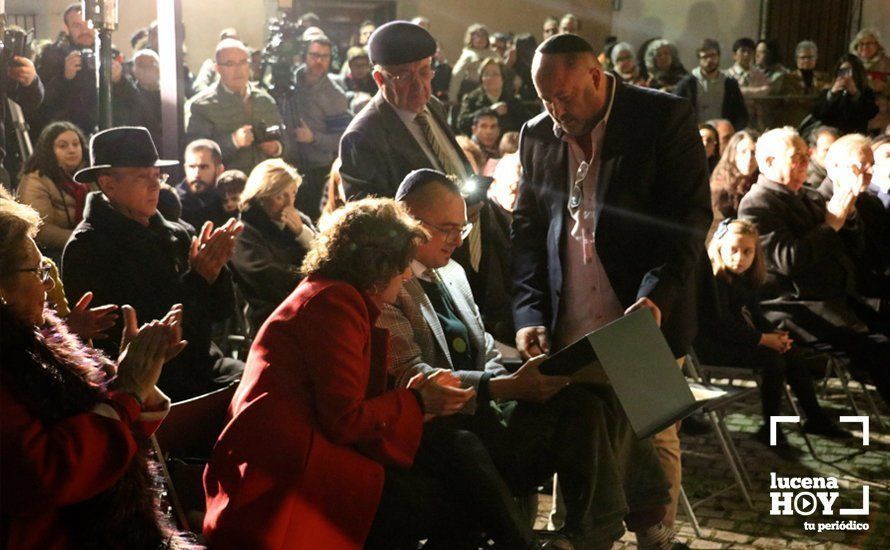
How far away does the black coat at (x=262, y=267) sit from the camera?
18.0ft

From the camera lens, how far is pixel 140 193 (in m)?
4.46

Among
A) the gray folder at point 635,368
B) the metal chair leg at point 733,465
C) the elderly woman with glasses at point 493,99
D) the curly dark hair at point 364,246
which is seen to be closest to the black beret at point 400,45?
the curly dark hair at point 364,246

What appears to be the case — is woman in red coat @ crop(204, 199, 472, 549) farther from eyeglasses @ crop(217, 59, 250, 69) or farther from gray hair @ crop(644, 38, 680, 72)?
gray hair @ crop(644, 38, 680, 72)

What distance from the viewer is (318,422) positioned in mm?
2881

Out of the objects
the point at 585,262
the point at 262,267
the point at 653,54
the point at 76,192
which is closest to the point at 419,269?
the point at 585,262

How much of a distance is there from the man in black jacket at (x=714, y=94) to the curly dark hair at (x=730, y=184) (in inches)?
163

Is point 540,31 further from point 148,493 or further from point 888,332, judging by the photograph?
point 148,493

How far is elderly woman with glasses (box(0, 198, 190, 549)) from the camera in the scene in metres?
2.19

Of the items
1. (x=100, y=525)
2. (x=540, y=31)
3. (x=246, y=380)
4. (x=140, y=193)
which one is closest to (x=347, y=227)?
(x=246, y=380)

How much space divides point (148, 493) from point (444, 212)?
1.46 meters

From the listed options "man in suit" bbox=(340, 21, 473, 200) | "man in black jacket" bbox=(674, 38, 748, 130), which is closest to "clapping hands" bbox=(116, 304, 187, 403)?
"man in suit" bbox=(340, 21, 473, 200)

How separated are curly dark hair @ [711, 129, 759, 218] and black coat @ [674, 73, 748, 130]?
4147 millimetres

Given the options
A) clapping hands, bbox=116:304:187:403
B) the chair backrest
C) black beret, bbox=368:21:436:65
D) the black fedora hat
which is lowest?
the chair backrest

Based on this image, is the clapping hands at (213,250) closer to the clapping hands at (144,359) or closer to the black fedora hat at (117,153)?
the black fedora hat at (117,153)
